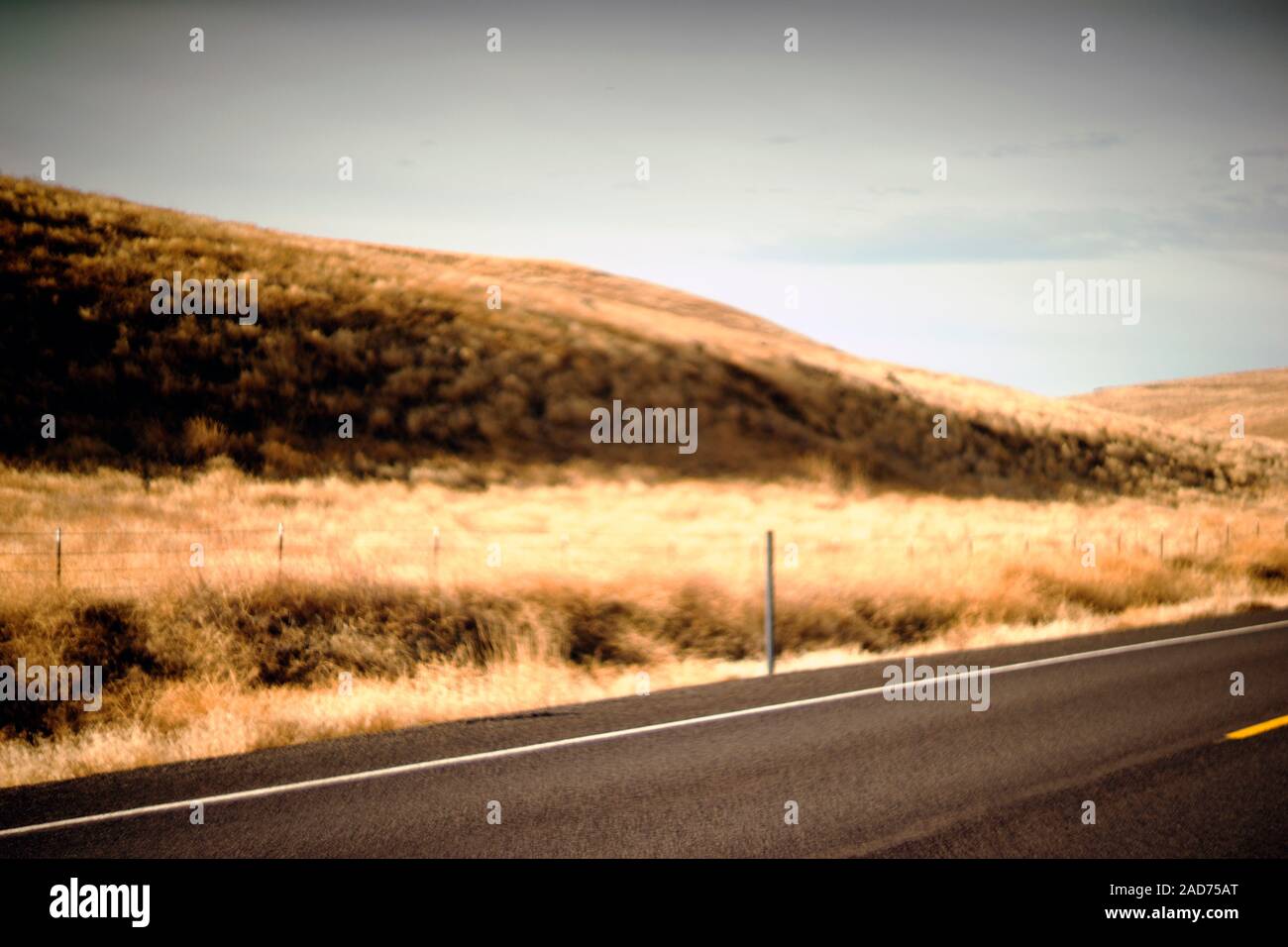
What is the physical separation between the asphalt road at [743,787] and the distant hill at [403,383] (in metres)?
22.1

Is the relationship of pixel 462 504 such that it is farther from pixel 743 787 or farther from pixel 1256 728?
pixel 1256 728

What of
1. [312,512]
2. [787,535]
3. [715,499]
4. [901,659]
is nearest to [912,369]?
[715,499]

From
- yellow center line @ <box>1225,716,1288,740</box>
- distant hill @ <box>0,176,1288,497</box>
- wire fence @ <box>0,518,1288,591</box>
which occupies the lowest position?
yellow center line @ <box>1225,716,1288,740</box>

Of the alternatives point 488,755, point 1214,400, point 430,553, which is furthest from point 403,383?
point 1214,400

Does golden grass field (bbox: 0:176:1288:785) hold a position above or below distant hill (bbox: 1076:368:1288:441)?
below

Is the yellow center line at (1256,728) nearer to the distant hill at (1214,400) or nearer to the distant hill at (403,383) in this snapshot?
the distant hill at (403,383)

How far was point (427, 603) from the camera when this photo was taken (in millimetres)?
13117

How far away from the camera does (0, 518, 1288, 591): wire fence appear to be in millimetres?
13086

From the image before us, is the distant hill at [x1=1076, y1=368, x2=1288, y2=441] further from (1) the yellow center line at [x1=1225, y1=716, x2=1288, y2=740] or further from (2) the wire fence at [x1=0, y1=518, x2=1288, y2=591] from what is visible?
(1) the yellow center line at [x1=1225, y1=716, x2=1288, y2=740]

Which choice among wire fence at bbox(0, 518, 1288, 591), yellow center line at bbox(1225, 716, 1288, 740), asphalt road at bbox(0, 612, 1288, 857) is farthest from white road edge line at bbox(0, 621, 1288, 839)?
wire fence at bbox(0, 518, 1288, 591)

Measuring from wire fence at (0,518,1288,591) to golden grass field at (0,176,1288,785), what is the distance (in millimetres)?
115

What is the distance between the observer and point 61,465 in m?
25.2

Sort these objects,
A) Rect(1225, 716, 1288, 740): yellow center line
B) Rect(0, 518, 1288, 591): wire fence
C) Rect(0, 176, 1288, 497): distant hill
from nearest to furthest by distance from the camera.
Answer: Rect(1225, 716, 1288, 740): yellow center line → Rect(0, 518, 1288, 591): wire fence → Rect(0, 176, 1288, 497): distant hill

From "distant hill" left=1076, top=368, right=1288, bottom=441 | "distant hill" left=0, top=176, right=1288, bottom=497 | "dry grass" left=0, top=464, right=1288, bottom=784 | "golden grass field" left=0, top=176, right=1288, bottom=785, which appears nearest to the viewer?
"dry grass" left=0, top=464, right=1288, bottom=784
